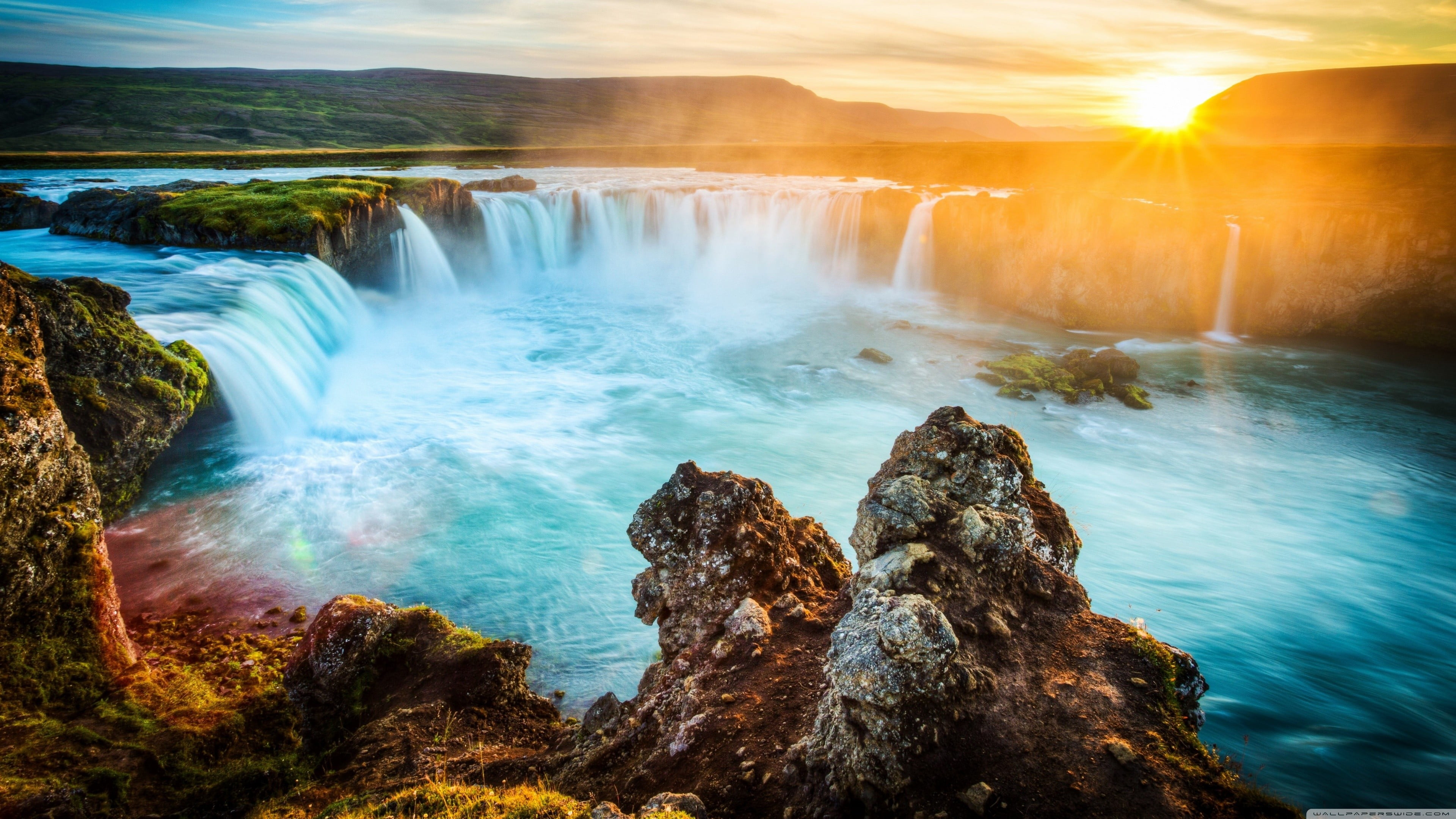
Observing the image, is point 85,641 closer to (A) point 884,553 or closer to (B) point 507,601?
(B) point 507,601

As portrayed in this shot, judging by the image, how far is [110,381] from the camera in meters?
10.9

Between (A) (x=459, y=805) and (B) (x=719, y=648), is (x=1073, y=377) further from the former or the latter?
(A) (x=459, y=805)

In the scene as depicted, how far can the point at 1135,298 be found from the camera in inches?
1151

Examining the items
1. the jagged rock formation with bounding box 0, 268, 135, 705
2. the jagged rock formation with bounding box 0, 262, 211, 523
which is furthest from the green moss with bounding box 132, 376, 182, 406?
the jagged rock formation with bounding box 0, 268, 135, 705

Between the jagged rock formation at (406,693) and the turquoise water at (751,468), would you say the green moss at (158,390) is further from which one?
the jagged rock formation at (406,693)

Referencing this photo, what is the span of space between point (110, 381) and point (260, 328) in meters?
6.87

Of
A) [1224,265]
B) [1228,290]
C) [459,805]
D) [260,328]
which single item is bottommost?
[459,805]

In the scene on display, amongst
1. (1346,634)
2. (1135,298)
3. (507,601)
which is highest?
(1135,298)

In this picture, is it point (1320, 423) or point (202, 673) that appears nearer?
point (202, 673)

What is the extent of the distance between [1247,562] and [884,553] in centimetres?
1151

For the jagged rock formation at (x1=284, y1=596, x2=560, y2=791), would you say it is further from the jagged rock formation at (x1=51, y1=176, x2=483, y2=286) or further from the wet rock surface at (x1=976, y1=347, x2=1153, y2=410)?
the jagged rock formation at (x1=51, y1=176, x2=483, y2=286)

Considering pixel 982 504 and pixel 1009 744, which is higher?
pixel 982 504

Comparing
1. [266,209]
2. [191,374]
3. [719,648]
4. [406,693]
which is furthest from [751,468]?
[266,209]

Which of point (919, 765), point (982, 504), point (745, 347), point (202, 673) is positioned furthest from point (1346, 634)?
point (745, 347)
